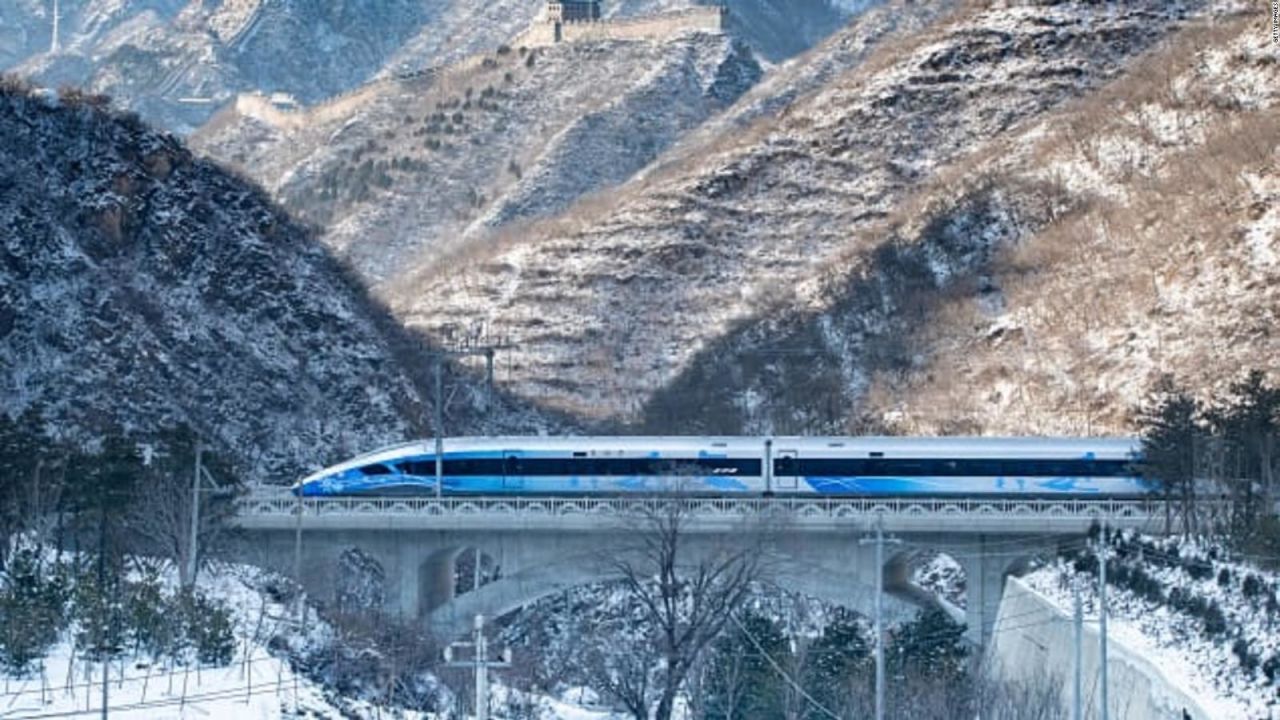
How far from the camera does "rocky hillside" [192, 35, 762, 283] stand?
172 m

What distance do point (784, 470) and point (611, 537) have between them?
747 centimetres

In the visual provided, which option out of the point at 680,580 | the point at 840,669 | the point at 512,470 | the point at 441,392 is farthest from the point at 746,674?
the point at 441,392

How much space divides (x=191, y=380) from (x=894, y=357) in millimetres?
34373

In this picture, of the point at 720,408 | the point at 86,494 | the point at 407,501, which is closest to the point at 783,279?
the point at 720,408

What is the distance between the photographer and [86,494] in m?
74.8

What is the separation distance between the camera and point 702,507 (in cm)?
8194

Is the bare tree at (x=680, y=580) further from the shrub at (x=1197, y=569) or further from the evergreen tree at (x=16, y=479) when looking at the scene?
the evergreen tree at (x=16, y=479)

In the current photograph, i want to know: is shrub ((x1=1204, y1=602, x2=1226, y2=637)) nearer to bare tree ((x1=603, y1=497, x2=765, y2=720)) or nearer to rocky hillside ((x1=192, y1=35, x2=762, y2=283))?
bare tree ((x1=603, y1=497, x2=765, y2=720))

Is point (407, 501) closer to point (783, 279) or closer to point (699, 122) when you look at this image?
point (783, 279)

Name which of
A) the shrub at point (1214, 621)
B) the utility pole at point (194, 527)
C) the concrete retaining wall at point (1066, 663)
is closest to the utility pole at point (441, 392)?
the utility pole at point (194, 527)

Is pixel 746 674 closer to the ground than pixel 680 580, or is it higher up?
closer to the ground

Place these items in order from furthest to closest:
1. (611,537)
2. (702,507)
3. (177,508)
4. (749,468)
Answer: (749,468)
(611,537)
(702,507)
(177,508)

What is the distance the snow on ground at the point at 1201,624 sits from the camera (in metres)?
58.6

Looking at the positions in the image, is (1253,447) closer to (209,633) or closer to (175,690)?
(209,633)
